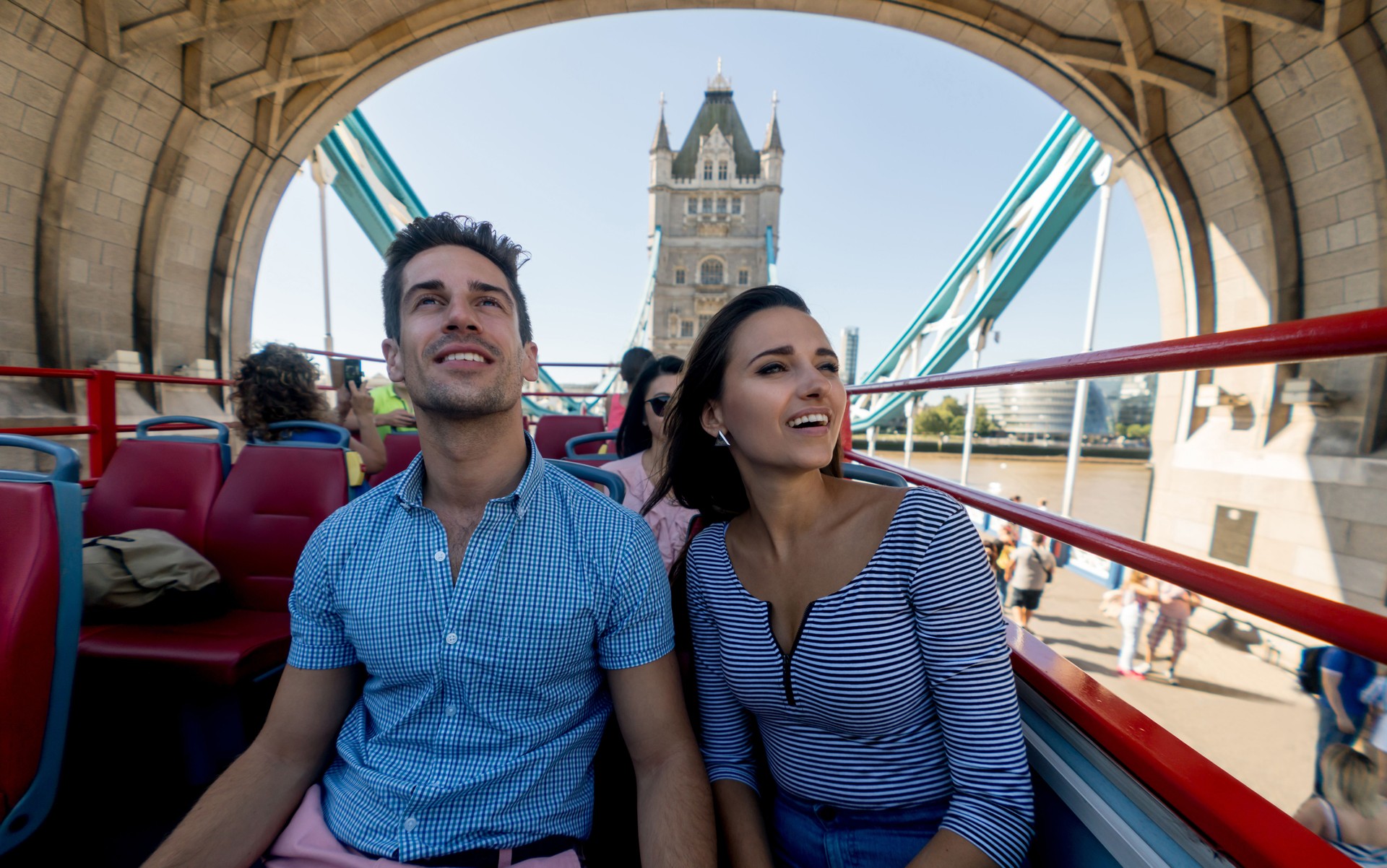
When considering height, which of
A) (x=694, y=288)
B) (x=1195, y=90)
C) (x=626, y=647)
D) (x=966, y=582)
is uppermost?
(x=694, y=288)

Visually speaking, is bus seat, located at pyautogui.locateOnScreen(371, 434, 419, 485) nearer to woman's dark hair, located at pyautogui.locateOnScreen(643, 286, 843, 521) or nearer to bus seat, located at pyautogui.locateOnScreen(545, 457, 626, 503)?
bus seat, located at pyautogui.locateOnScreen(545, 457, 626, 503)

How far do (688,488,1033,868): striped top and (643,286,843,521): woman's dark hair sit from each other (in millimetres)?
272

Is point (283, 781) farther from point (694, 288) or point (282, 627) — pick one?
point (694, 288)

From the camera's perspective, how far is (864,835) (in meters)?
0.90

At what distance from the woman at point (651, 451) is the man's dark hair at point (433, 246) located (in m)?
0.55

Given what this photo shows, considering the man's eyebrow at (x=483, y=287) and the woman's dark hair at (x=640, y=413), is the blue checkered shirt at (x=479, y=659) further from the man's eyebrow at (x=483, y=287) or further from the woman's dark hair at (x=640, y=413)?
the woman's dark hair at (x=640, y=413)

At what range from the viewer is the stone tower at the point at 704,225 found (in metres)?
48.1

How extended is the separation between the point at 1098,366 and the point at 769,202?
50718 mm

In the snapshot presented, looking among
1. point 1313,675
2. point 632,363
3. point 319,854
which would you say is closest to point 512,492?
point 319,854

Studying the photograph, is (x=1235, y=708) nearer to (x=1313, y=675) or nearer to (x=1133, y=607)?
(x=1133, y=607)

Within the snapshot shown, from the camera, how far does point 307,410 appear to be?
8.03ft

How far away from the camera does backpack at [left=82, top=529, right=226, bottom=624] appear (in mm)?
1642

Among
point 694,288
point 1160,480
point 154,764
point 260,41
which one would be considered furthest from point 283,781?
→ point 694,288

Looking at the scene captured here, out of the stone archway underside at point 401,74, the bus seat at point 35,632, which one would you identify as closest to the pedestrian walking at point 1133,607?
the stone archway underside at point 401,74
